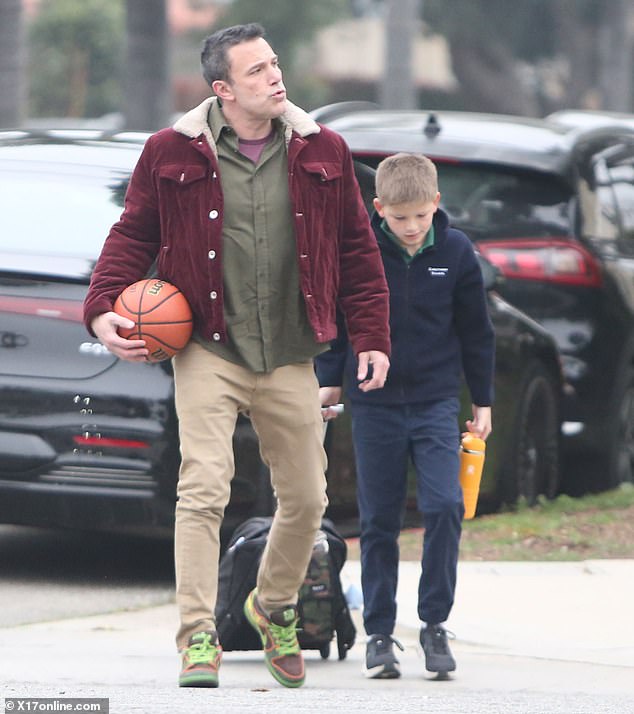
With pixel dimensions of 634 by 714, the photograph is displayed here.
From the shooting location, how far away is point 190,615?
4.86 meters

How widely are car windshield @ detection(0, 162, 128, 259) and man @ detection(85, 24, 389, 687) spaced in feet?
4.83

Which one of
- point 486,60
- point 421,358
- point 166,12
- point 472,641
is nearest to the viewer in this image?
point 421,358

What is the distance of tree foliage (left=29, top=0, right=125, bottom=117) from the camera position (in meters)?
42.9

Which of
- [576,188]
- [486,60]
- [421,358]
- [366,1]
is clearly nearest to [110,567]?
[421,358]

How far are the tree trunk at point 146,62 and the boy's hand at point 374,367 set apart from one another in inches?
559

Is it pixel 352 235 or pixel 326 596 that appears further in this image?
pixel 326 596

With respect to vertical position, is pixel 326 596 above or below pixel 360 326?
below

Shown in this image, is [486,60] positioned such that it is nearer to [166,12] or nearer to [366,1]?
[366,1]

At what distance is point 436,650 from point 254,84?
1.66 meters

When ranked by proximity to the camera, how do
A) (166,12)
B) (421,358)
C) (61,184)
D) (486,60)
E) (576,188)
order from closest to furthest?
(421,358), (61,184), (576,188), (166,12), (486,60)

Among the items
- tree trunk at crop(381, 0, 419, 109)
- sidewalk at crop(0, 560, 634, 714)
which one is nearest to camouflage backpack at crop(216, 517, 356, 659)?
sidewalk at crop(0, 560, 634, 714)

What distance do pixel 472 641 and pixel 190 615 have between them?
139 centimetres

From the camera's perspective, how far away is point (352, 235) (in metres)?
5.11

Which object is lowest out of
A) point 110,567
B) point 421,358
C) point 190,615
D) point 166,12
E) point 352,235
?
point 110,567
